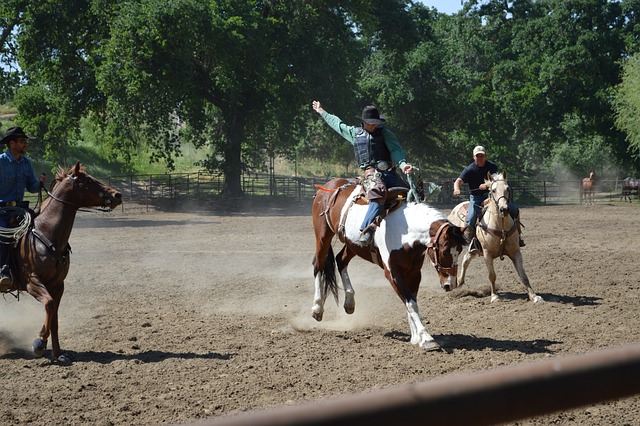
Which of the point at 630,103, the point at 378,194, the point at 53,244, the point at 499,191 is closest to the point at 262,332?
the point at 378,194

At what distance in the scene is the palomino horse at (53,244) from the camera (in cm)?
774

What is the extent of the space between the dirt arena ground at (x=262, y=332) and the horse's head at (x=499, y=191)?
1.34 meters

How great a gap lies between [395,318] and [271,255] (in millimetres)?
7040

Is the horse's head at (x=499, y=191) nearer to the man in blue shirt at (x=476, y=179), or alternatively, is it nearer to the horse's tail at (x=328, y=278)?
the man in blue shirt at (x=476, y=179)

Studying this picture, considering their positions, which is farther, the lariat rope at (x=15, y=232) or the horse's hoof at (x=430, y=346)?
the lariat rope at (x=15, y=232)

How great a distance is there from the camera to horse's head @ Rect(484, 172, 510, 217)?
416 inches

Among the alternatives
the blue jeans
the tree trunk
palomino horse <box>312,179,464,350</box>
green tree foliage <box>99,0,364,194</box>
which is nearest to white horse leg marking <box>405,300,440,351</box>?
palomino horse <box>312,179,464,350</box>

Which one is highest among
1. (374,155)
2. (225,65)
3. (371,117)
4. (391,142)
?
(225,65)

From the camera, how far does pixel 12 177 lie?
825 cm

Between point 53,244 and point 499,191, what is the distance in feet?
19.6

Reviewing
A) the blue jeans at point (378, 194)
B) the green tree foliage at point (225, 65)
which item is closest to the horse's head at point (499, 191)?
the blue jeans at point (378, 194)

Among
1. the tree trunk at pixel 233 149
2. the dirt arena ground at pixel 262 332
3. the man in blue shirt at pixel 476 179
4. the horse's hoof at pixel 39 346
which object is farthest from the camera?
the tree trunk at pixel 233 149

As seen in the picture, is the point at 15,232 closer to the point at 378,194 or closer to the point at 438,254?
the point at 378,194

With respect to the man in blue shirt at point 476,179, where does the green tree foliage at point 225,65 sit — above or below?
above
